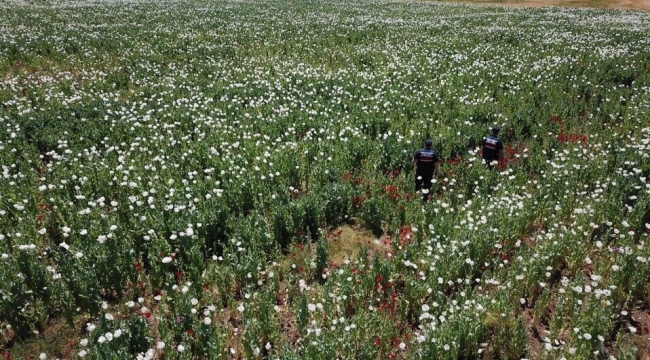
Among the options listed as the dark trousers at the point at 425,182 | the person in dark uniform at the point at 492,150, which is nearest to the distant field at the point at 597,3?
the person in dark uniform at the point at 492,150

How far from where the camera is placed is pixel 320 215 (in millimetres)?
8656

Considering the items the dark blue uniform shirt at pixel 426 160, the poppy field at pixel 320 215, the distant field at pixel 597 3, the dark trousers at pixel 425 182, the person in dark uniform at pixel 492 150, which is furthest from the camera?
the distant field at pixel 597 3

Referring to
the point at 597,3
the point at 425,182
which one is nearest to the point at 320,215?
the point at 425,182

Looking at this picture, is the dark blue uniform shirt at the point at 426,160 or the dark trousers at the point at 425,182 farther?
the dark trousers at the point at 425,182

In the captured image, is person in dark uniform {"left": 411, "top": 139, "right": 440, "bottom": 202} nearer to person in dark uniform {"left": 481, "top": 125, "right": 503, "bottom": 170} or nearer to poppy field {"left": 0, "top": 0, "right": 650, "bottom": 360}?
poppy field {"left": 0, "top": 0, "right": 650, "bottom": 360}

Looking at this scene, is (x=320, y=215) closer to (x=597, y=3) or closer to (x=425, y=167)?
(x=425, y=167)

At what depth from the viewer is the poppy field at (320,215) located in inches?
234

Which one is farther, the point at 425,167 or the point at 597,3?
the point at 597,3

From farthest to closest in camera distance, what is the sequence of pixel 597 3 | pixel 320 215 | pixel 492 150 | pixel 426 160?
pixel 597 3
pixel 492 150
pixel 426 160
pixel 320 215

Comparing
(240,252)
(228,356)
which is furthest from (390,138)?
(228,356)

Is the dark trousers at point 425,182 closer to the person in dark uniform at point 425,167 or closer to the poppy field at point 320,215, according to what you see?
the person in dark uniform at point 425,167

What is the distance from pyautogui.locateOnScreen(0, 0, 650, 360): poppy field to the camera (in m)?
5.94

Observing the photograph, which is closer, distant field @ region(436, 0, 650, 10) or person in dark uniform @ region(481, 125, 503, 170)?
person in dark uniform @ region(481, 125, 503, 170)

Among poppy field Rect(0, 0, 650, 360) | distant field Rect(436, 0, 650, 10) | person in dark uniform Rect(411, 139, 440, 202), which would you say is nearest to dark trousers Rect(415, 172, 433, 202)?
person in dark uniform Rect(411, 139, 440, 202)
